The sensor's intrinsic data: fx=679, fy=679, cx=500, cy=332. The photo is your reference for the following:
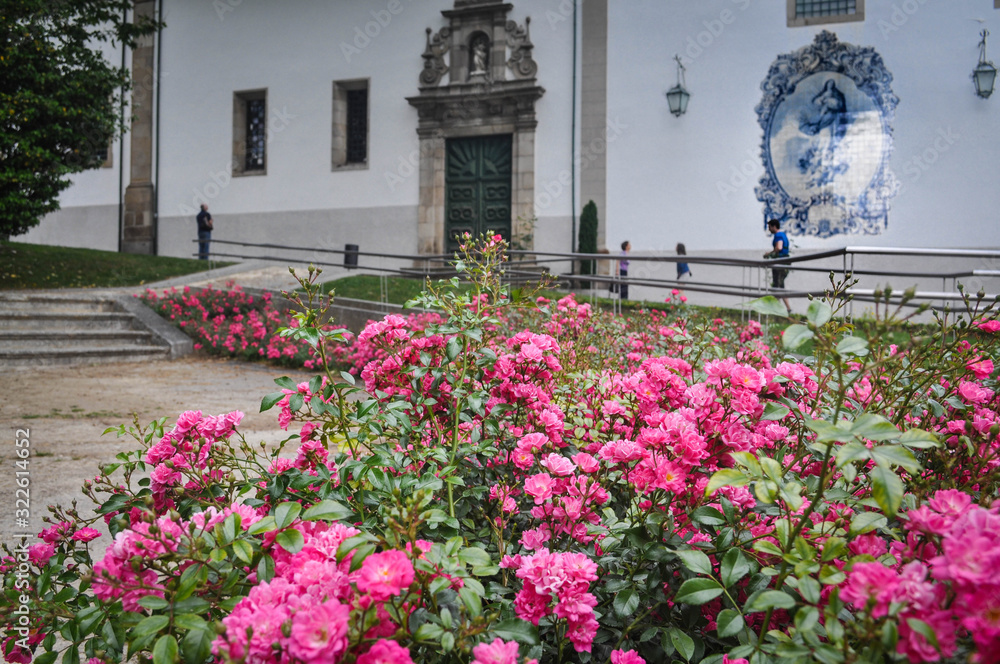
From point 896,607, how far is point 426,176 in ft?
46.9

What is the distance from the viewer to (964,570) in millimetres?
683

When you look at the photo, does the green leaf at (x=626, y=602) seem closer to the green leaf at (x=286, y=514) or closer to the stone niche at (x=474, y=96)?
the green leaf at (x=286, y=514)

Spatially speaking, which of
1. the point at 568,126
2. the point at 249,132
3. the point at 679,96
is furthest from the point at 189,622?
the point at 249,132

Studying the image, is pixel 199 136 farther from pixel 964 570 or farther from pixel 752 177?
pixel 964 570

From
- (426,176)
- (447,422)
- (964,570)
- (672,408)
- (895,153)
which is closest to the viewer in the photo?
(964,570)

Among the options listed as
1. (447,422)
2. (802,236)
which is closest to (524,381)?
(447,422)

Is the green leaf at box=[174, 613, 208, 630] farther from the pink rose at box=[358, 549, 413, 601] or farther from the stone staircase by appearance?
the stone staircase

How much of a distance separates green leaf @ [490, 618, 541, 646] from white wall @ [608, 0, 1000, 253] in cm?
1222

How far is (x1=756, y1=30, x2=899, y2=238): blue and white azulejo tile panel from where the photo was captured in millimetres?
11750

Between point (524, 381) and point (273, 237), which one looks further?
point (273, 237)

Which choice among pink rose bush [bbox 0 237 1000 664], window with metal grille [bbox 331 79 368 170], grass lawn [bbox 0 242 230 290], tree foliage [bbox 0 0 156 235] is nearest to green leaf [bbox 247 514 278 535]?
pink rose bush [bbox 0 237 1000 664]

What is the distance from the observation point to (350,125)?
50.4 feet

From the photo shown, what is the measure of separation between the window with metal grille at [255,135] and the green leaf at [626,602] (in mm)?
16467

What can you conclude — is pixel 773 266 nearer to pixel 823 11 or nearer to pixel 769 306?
pixel 769 306
